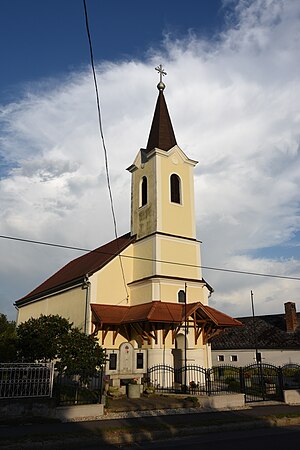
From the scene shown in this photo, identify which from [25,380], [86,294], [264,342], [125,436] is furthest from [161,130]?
[125,436]

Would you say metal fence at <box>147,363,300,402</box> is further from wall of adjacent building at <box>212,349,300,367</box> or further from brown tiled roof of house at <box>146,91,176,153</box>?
brown tiled roof of house at <box>146,91,176,153</box>

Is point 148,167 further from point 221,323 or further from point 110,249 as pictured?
point 221,323

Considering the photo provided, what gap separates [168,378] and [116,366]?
111 inches

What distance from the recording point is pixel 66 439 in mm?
10359

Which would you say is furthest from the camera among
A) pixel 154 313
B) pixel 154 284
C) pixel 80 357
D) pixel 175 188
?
pixel 175 188

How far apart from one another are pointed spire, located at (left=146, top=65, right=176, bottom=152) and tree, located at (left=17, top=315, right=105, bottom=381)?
14.5 meters

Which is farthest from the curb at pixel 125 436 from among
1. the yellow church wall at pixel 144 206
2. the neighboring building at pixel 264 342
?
the neighboring building at pixel 264 342

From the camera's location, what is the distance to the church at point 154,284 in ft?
77.5

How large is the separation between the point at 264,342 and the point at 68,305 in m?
19.8

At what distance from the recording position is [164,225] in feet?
88.9

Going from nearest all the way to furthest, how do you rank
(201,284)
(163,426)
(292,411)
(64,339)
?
1. (163,426)
2. (292,411)
3. (64,339)
4. (201,284)

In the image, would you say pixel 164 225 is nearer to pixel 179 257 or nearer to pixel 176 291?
pixel 179 257

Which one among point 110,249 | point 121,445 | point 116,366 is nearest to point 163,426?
point 121,445

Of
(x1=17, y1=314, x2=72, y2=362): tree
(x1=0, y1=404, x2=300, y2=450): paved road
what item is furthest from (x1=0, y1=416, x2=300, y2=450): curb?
(x1=17, y1=314, x2=72, y2=362): tree
